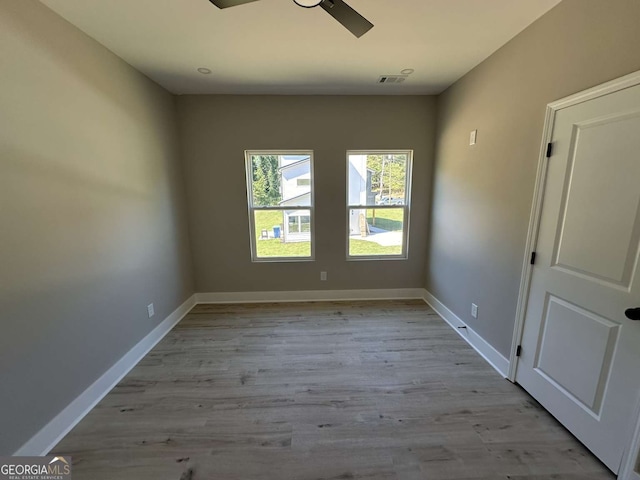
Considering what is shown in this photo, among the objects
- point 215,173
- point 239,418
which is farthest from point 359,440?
point 215,173

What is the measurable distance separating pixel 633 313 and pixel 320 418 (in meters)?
1.83

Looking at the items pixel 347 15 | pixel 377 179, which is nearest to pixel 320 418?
pixel 347 15

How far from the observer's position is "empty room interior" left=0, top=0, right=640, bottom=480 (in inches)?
55.1

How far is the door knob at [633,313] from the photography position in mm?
1247

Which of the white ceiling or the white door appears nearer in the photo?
the white door

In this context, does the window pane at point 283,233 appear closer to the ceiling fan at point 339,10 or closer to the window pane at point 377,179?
the window pane at point 377,179

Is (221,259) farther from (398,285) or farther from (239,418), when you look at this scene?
(398,285)

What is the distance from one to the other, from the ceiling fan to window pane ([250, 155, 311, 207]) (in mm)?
2001

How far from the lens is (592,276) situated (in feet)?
4.84

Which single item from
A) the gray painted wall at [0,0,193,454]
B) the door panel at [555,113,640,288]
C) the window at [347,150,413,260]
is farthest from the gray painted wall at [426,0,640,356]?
the gray painted wall at [0,0,193,454]

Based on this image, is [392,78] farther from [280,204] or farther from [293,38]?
[280,204]

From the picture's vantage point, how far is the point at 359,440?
62.5 inches

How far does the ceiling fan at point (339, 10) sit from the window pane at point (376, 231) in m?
2.26

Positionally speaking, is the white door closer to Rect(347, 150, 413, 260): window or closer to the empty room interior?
the empty room interior
